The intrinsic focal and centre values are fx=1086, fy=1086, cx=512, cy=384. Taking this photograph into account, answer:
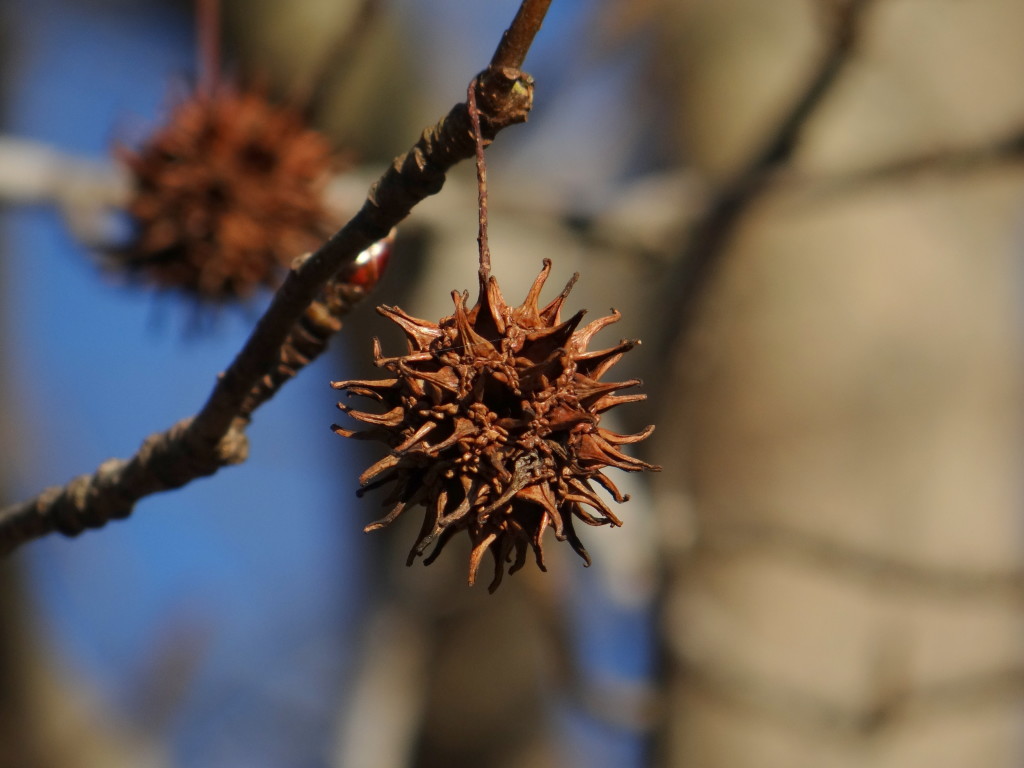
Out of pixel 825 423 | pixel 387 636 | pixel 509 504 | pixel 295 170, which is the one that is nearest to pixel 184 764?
pixel 387 636

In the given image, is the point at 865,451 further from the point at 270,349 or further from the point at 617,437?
the point at 270,349

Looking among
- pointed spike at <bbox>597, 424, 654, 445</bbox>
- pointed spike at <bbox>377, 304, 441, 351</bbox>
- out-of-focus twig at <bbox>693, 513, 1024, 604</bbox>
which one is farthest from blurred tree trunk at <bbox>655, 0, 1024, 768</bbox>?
pointed spike at <bbox>377, 304, 441, 351</bbox>

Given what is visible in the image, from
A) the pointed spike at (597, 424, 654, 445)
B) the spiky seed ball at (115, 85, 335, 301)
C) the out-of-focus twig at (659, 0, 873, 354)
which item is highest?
the out-of-focus twig at (659, 0, 873, 354)

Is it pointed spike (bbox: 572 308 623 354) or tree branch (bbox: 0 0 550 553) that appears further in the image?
pointed spike (bbox: 572 308 623 354)

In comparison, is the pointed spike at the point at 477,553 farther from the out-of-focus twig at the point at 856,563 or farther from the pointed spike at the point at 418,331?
the out-of-focus twig at the point at 856,563

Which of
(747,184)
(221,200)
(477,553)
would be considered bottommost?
(477,553)

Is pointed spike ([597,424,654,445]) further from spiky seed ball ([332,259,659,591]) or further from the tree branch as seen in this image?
the tree branch

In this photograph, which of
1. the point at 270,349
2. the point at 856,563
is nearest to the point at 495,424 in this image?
the point at 270,349
